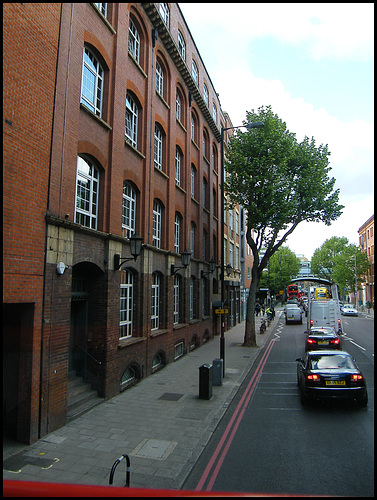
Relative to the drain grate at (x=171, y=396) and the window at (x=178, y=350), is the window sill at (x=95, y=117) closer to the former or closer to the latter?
the drain grate at (x=171, y=396)

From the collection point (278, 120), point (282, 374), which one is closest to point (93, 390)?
point (282, 374)

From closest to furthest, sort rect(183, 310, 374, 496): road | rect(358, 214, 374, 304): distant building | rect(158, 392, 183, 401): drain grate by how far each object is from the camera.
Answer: rect(183, 310, 374, 496): road < rect(158, 392, 183, 401): drain grate < rect(358, 214, 374, 304): distant building

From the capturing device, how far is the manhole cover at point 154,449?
22.1 ft

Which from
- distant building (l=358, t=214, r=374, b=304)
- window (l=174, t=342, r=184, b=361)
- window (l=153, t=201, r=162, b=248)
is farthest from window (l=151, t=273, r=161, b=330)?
distant building (l=358, t=214, r=374, b=304)

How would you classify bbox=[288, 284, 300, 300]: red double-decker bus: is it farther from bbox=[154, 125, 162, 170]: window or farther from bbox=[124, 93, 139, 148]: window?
bbox=[124, 93, 139, 148]: window

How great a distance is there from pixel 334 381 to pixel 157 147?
11650 mm

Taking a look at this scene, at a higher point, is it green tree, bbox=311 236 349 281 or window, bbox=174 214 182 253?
green tree, bbox=311 236 349 281

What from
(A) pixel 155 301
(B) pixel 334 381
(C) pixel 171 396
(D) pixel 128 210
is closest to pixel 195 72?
(D) pixel 128 210

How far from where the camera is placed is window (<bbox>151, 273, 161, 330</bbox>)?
14.7 m

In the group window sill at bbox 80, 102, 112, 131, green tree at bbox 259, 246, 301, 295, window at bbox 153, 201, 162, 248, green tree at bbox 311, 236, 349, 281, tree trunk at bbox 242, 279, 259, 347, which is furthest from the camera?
green tree at bbox 311, 236, 349, 281

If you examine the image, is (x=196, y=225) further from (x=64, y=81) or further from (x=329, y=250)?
(x=329, y=250)

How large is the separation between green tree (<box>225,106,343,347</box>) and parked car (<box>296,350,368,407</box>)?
1129 cm

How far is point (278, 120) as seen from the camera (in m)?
20.8

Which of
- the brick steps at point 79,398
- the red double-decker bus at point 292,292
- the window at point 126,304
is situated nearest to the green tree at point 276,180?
the window at point 126,304
